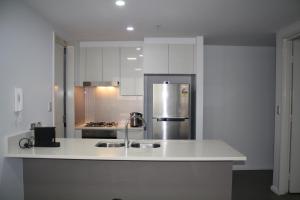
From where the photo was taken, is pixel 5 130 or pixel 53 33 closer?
pixel 5 130

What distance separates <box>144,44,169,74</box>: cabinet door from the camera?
391 cm

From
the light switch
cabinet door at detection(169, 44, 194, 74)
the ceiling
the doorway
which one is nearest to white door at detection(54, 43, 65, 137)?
the doorway

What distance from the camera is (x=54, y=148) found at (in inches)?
94.6

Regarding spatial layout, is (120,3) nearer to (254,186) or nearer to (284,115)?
(284,115)

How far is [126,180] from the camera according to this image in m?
2.31

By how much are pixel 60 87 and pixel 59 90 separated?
0.09 metres

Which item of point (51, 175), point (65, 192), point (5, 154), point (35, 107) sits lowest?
point (65, 192)

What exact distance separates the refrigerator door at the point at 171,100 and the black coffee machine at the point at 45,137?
1.84m

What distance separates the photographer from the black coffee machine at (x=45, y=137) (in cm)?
246

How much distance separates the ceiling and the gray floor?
103 inches

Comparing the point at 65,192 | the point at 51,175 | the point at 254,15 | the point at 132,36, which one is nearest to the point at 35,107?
the point at 51,175

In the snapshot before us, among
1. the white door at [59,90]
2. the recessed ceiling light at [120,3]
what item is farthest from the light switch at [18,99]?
the recessed ceiling light at [120,3]

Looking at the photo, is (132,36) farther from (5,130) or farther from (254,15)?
(5,130)

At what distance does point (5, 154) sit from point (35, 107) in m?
0.70
